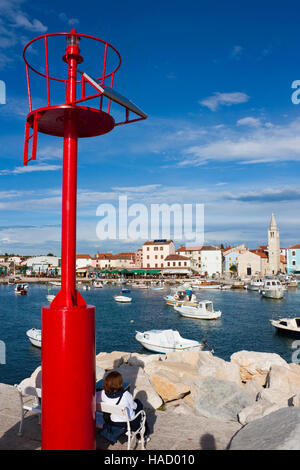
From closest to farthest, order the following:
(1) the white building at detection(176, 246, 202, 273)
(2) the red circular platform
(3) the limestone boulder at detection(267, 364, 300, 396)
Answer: (2) the red circular platform
(3) the limestone boulder at detection(267, 364, 300, 396)
(1) the white building at detection(176, 246, 202, 273)

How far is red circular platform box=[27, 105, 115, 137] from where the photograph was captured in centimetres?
537

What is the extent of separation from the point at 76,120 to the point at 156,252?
119 metres

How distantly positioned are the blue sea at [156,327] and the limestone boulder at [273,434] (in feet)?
53.9

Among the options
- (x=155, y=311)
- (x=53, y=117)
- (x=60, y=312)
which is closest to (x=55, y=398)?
(x=60, y=312)

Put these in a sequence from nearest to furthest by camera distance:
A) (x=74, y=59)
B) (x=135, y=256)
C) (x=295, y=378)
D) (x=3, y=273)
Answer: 1. (x=74, y=59)
2. (x=295, y=378)
3. (x=135, y=256)
4. (x=3, y=273)

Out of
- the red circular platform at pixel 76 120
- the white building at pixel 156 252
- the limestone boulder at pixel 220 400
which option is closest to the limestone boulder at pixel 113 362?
the limestone boulder at pixel 220 400

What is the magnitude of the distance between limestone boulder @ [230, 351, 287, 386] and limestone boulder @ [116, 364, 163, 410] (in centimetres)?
472

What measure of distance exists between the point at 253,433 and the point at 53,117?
18.0 feet

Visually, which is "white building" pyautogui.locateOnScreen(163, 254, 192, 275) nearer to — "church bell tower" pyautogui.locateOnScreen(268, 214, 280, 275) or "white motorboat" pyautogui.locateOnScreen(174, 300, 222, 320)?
"church bell tower" pyautogui.locateOnScreen(268, 214, 280, 275)

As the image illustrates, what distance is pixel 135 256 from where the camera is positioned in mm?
143000

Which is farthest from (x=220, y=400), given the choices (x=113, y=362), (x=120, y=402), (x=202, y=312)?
(x=202, y=312)

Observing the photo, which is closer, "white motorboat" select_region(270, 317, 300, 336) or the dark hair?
the dark hair

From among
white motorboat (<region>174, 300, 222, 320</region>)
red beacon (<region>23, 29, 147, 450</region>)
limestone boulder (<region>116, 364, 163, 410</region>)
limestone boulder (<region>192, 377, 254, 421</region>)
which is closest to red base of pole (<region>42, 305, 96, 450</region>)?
red beacon (<region>23, 29, 147, 450</region>)
